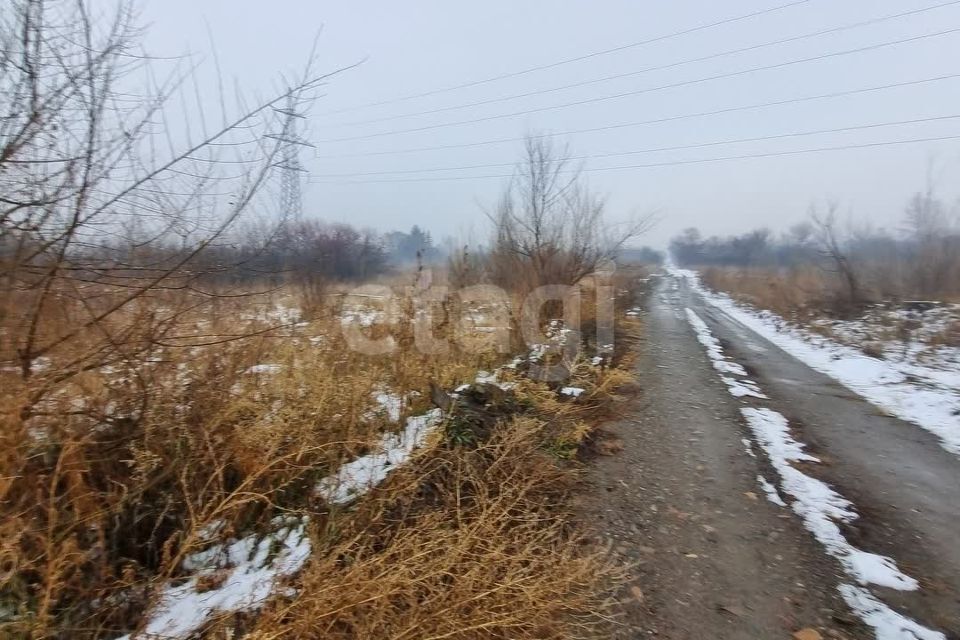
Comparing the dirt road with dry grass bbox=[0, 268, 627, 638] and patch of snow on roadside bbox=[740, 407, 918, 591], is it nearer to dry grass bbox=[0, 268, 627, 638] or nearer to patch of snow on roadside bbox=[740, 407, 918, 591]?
patch of snow on roadside bbox=[740, 407, 918, 591]

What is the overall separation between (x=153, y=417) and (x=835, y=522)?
505 cm

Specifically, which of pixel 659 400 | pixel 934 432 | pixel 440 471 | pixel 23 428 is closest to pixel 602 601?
pixel 440 471

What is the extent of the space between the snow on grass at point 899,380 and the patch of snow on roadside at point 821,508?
73.1 inches

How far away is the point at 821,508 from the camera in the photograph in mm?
3910

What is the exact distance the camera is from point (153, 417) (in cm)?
306

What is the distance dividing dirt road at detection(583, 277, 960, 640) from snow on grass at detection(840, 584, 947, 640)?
0.01 meters

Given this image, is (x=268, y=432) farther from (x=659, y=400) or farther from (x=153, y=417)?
(x=659, y=400)

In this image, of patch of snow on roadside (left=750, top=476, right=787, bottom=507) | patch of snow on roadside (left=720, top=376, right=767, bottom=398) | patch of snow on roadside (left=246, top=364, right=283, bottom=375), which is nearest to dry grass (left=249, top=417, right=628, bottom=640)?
patch of snow on roadside (left=246, top=364, right=283, bottom=375)

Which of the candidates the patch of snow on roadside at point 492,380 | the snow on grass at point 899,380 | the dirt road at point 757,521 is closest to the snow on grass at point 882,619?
the dirt road at point 757,521

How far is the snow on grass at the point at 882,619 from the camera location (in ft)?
8.37

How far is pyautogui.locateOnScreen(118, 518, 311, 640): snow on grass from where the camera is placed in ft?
7.20

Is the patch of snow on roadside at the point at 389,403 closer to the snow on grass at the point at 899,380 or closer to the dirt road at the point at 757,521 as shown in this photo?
the dirt road at the point at 757,521

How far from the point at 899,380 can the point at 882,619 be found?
7.76 metres

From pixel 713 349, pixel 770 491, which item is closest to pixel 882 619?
pixel 770 491
